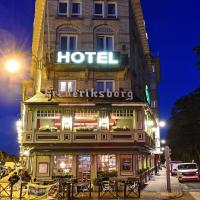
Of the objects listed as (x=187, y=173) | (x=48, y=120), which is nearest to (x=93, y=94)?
(x=48, y=120)

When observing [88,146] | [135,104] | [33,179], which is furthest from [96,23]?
[33,179]

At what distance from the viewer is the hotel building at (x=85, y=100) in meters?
26.1

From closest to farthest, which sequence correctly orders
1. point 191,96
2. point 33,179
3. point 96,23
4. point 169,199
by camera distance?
point 169,199
point 33,179
point 96,23
point 191,96

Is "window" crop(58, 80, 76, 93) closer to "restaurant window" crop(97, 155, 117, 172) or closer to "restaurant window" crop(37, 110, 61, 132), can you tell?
"restaurant window" crop(37, 110, 61, 132)

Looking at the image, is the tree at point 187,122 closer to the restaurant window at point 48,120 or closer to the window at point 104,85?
the window at point 104,85

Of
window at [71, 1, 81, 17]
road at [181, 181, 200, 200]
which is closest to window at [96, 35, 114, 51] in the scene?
window at [71, 1, 81, 17]

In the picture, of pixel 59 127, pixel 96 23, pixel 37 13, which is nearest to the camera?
pixel 59 127

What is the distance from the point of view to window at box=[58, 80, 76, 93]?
1142 inches

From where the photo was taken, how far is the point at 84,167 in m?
26.6

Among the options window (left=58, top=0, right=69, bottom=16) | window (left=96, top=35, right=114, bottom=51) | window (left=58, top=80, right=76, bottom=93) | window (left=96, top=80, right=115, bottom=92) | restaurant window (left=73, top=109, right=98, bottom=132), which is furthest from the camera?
window (left=58, top=0, right=69, bottom=16)

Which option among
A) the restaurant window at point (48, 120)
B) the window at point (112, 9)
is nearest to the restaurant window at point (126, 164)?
the restaurant window at point (48, 120)

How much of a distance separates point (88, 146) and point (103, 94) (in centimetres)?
442

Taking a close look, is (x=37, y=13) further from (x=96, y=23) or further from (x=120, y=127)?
(x=120, y=127)

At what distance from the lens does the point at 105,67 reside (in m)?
28.7
